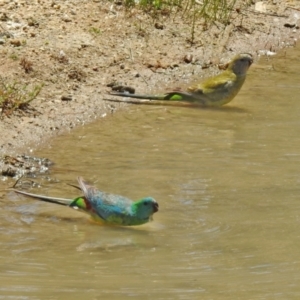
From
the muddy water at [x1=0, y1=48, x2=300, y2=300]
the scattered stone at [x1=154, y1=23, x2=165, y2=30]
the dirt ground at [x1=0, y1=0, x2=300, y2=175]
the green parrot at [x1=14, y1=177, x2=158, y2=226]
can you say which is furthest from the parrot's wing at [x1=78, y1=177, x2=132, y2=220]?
the scattered stone at [x1=154, y1=23, x2=165, y2=30]

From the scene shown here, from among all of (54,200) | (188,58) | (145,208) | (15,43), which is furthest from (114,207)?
(188,58)

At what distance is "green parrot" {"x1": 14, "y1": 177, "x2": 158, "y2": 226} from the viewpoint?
5.70m

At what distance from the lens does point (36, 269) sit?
500 cm

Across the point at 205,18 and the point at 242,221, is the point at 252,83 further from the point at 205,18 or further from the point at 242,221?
the point at 242,221

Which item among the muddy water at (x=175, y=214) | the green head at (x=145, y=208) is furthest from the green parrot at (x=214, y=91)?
the green head at (x=145, y=208)

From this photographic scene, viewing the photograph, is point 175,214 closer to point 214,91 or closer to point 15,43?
point 214,91

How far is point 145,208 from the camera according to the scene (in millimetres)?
5684

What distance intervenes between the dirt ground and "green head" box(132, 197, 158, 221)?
59.2 inches

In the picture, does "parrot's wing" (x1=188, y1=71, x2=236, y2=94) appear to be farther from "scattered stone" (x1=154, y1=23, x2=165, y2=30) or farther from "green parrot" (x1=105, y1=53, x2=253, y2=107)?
"scattered stone" (x1=154, y1=23, x2=165, y2=30)

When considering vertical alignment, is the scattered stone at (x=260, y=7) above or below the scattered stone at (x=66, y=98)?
above

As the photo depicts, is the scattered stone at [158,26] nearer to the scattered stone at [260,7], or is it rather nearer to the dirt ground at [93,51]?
the dirt ground at [93,51]

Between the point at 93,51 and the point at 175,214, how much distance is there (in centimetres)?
348

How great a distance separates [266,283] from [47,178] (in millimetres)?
2116

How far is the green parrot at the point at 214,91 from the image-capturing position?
8625mm
